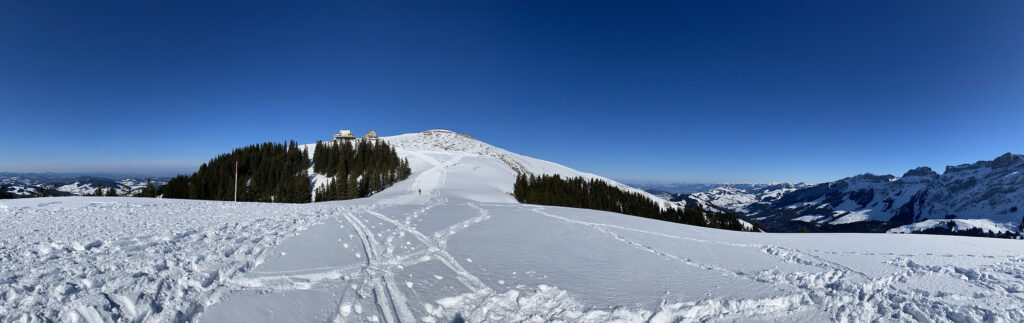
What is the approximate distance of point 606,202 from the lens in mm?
62938

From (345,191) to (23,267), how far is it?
175 ft

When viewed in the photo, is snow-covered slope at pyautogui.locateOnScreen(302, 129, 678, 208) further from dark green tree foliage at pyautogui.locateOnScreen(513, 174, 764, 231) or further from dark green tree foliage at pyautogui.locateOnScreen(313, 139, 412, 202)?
dark green tree foliage at pyautogui.locateOnScreen(513, 174, 764, 231)

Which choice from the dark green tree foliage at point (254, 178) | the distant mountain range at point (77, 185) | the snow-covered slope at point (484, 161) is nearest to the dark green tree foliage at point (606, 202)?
the snow-covered slope at point (484, 161)

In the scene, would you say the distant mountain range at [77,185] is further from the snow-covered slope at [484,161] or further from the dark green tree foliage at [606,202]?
the dark green tree foliage at [606,202]

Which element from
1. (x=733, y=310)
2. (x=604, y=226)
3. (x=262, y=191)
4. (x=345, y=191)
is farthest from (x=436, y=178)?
(x=733, y=310)

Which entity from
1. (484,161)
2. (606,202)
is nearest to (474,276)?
(606,202)

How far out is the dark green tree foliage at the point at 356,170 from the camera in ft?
182

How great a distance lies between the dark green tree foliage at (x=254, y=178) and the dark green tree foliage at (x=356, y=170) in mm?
3665

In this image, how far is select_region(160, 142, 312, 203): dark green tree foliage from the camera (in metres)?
54.4

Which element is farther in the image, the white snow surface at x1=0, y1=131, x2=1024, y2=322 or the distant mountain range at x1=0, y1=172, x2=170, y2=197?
the distant mountain range at x1=0, y1=172, x2=170, y2=197


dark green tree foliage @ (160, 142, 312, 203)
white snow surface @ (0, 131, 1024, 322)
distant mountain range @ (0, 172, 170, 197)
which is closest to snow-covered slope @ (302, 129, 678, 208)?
dark green tree foliage @ (160, 142, 312, 203)

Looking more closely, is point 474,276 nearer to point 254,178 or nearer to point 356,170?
point 356,170

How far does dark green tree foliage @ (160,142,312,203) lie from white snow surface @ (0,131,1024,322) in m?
48.2

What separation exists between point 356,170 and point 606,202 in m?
46.4
